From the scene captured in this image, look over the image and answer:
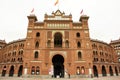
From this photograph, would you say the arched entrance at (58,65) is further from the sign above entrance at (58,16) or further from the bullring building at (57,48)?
the sign above entrance at (58,16)

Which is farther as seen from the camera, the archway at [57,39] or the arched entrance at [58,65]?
the arched entrance at [58,65]

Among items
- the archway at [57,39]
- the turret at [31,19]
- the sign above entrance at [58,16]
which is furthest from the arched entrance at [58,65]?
the turret at [31,19]

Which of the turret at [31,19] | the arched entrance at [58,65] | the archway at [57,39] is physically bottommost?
the arched entrance at [58,65]

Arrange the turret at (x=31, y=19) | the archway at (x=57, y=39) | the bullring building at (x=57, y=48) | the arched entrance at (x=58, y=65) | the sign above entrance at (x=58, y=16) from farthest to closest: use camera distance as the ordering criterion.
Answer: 1. the arched entrance at (x=58, y=65)
2. the archway at (x=57, y=39)
3. the sign above entrance at (x=58, y=16)
4. the turret at (x=31, y=19)
5. the bullring building at (x=57, y=48)

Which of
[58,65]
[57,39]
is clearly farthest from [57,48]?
[58,65]

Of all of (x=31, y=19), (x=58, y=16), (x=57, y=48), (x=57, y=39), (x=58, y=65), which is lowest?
(x=58, y=65)

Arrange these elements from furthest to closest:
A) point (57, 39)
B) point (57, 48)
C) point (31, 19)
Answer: point (57, 39), point (31, 19), point (57, 48)

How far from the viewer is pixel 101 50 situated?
64.4 metres

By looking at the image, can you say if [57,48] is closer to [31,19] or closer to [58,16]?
[58,16]

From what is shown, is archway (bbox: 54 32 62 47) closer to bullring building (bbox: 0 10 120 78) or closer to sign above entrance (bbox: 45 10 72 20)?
bullring building (bbox: 0 10 120 78)

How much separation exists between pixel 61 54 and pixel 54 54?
6.78 ft

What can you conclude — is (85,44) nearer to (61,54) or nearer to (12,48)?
(61,54)

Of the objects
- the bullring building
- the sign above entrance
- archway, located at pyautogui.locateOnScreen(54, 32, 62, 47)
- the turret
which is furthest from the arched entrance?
the turret

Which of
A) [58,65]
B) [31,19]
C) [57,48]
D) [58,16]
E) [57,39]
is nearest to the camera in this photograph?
[57,48]
